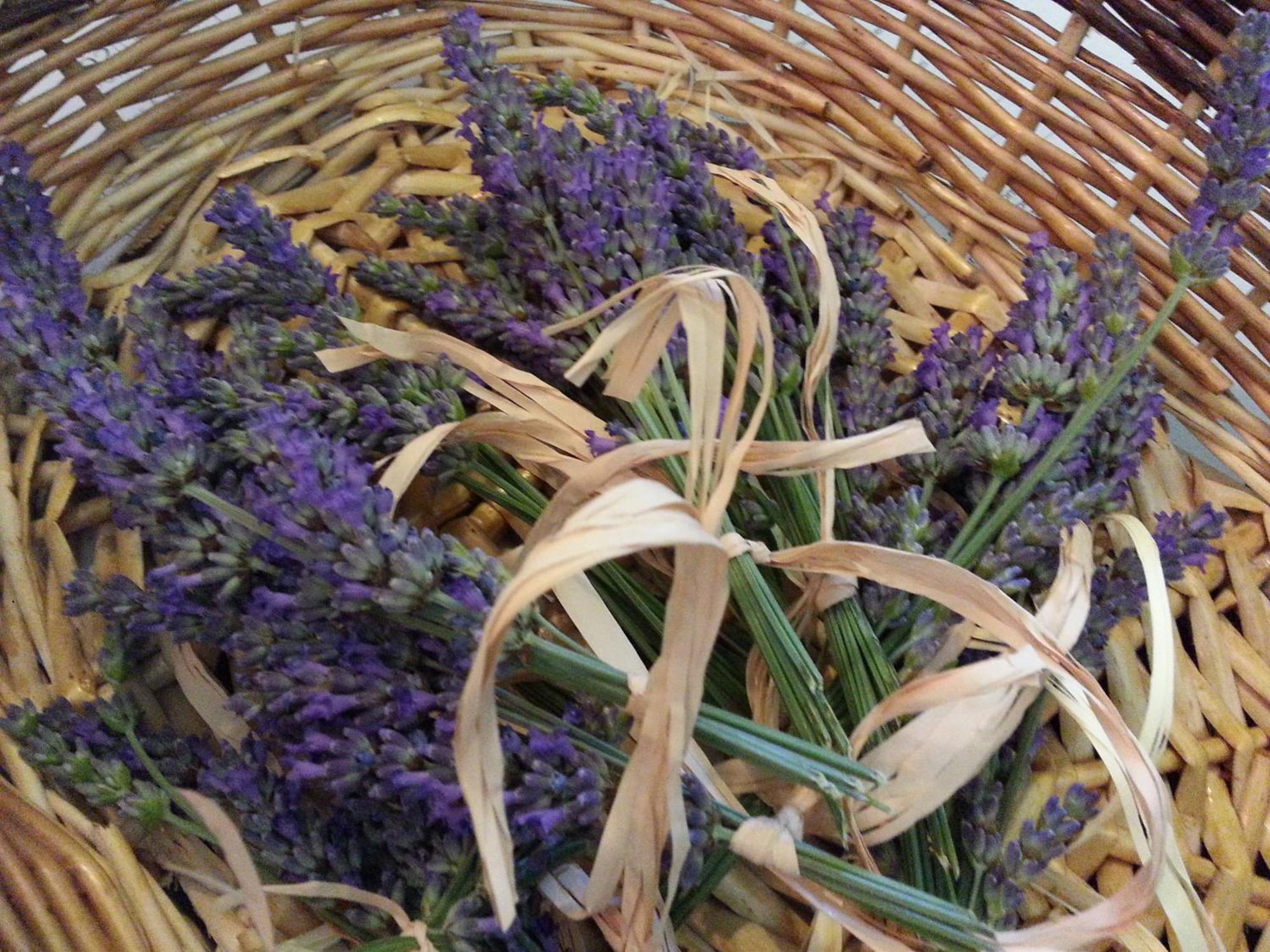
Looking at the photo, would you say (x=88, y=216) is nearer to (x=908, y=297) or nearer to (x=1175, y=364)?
(x=908, y=297)

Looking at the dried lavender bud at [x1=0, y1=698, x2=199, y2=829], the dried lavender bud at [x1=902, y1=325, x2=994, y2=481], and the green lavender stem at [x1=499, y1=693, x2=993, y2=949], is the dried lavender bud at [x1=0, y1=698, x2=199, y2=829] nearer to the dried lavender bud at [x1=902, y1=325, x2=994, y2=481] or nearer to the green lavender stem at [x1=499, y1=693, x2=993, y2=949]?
the green lavender stem at [x1=499, y1=693, x2=993, y2=949]

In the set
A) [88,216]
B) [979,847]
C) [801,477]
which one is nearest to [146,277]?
[88,216]

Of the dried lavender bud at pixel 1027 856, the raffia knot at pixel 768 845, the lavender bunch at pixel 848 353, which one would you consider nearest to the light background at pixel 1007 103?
the lavender bunch at pixel 848 353

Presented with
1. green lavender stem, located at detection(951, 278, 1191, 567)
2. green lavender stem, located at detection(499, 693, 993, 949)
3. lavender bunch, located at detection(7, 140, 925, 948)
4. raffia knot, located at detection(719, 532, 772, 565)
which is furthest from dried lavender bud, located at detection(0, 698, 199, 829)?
green lavender stem, located at detection(951, 278, 1191, 567)

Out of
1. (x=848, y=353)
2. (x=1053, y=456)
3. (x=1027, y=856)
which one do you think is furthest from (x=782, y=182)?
(x=1027, y=856)

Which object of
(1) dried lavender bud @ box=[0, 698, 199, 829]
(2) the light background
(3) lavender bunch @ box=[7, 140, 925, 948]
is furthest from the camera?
(2) the light background

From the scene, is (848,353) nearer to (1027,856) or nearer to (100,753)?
(1027,856)
